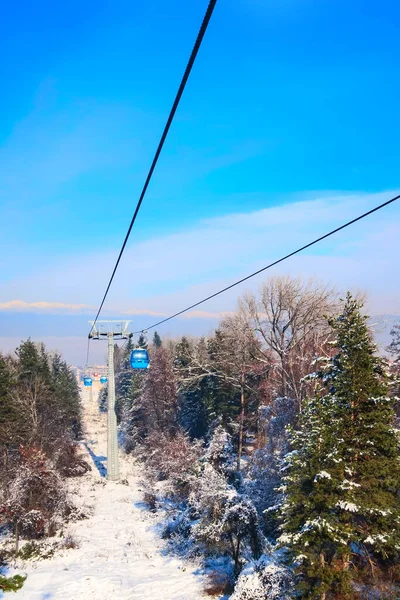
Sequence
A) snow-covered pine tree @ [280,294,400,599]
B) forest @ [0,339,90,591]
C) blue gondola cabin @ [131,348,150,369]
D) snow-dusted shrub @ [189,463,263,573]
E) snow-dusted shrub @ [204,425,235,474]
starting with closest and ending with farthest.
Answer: snow-covered pine tree @ [280,294,400,599], snow-dusted shrub @ [189,463,263,573], snow-dusted shrub @ [204,425,235,474], forest @ [0,339,90,591], blue gondola cabin @ [131,348,150,369]

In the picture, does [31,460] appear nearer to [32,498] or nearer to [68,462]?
[32,498]

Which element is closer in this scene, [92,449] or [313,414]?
[313,414]

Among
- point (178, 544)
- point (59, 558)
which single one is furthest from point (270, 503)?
A: point (59, 558)

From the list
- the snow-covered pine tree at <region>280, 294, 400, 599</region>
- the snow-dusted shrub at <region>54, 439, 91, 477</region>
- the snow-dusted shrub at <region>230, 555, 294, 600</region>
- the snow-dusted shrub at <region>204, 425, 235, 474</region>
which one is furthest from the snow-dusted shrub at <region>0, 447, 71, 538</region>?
the snow-covered pine tree at <region>280, 294, 400, 599</region>

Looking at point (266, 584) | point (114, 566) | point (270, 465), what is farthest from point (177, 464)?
point (266, 584)

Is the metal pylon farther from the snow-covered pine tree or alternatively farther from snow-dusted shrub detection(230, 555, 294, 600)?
the snow-covered pine tree

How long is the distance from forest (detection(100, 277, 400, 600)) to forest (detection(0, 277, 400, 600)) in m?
0.04

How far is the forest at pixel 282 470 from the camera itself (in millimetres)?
9930

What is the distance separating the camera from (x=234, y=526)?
50.5 ft

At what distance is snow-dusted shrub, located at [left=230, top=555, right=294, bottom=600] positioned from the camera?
38.1ft

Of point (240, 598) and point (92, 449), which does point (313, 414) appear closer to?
point (240, 598)

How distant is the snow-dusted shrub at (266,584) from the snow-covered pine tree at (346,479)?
6.58 feet

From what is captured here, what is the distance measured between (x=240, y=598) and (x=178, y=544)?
8.04 m

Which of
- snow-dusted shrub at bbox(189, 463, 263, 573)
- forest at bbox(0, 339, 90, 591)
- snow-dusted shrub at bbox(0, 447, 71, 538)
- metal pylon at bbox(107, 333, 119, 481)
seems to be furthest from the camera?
metal pylon at bbox(107, 333, 119, 481)
